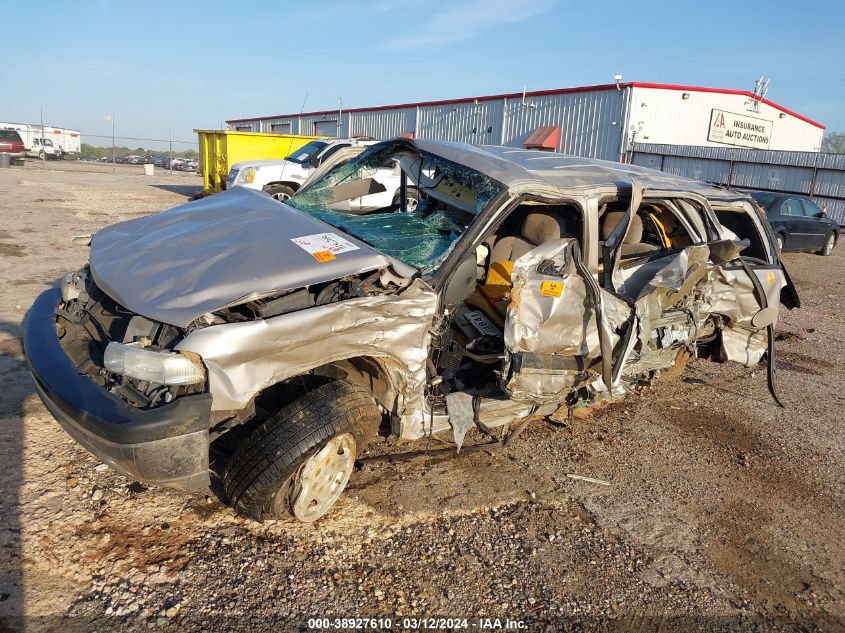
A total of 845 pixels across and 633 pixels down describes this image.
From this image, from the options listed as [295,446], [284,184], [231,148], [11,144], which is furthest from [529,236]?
[11,144]

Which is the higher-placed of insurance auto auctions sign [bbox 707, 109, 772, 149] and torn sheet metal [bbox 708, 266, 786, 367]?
insurance auto auctions sign [bbox 707, 109, 772, 149]

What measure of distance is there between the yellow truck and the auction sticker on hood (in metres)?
13.5

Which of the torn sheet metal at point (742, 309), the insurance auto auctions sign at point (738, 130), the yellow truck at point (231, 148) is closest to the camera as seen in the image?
the torn sheet metal at point (742, 309)

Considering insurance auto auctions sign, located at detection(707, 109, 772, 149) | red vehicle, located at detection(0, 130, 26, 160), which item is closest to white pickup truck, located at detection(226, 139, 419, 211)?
insurance auto auctions sign, located at detection(707, 109, 772, 149)

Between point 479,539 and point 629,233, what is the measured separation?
2.35m

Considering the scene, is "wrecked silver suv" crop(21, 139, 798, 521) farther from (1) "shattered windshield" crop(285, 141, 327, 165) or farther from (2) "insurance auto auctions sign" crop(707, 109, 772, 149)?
(2) "insurance auto auctions sign" crop(707, 109, 772, 149)

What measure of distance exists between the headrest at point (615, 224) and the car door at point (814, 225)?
11498 millimetres

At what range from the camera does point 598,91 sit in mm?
20016

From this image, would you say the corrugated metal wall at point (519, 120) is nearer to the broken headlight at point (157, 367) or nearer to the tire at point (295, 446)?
the tire at point (295, 446)

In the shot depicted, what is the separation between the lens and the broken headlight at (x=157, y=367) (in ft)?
7.36

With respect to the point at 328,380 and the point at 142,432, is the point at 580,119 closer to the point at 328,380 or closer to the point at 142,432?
the point at 328,380

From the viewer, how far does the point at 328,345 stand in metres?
2.54

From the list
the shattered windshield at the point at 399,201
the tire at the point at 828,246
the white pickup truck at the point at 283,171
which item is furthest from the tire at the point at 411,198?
the tire at the point at 828,246

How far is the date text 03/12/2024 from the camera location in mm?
2281
